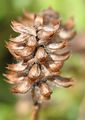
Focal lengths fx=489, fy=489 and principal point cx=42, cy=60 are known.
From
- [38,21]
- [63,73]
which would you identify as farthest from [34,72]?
[63,73]

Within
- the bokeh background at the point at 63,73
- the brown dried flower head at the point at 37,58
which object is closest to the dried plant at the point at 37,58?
the brown dried flower head at the point at 37,58

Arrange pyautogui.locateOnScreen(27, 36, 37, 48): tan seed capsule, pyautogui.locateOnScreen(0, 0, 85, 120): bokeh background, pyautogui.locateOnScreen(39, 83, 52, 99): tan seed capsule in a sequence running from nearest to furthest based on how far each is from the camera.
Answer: pyautogui.locateOnScreen(27, 36, 37, 48): tan seed capsule → pyautogui.locateOnScreen(39, 83, 52, 99): tan seed capsule → pyautogui.locateOnScreen(0, 0, 85, 120): bokeh background

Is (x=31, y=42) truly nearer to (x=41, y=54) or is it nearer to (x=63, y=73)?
(x=41, y=54)

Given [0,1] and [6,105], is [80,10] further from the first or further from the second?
[6,105]

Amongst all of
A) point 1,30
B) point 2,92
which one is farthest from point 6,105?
point 1,30

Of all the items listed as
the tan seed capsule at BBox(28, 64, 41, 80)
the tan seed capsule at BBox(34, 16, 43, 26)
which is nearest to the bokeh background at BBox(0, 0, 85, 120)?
the tan seed capsule at BBox(34, 16, 43, 26)

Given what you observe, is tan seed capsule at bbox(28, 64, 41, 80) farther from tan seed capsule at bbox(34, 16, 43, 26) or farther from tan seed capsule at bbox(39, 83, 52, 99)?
tan seed capsule at bbox(34, 16, 43, 26)

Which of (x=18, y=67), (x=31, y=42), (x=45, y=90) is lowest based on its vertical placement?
(x=45, y=90)
